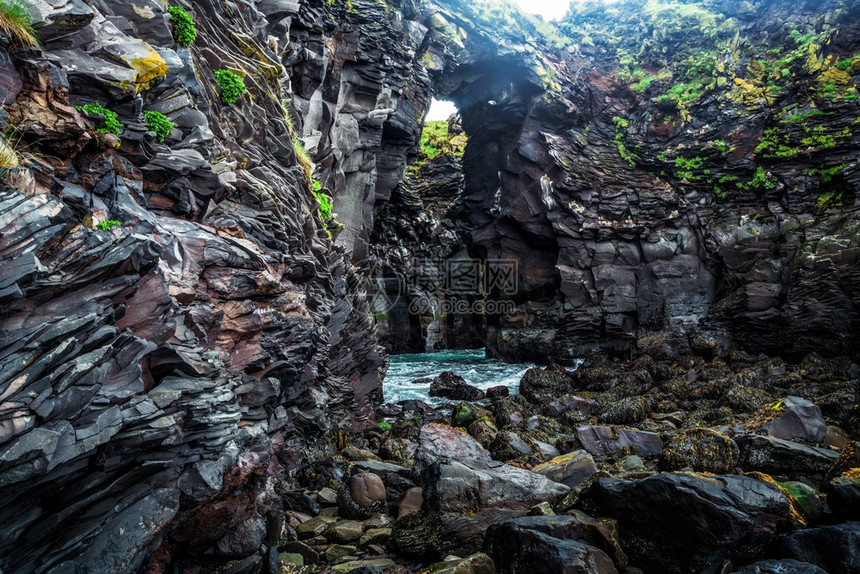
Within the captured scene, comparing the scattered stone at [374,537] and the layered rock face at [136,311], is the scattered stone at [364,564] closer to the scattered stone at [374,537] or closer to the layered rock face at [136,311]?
the scattered stone at [374,537]

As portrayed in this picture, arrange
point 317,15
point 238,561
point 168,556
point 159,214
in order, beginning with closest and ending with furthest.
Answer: point 168,556
point 238,561
point 159,214
point 317,15

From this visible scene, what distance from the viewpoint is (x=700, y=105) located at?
1296 inches

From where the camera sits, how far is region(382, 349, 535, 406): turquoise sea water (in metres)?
27.2

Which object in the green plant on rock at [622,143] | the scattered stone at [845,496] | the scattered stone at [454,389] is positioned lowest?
the scattered stone at [454,389]

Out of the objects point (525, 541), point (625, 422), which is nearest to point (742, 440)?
point (525, 541)

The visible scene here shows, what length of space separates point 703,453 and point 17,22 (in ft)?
39.5

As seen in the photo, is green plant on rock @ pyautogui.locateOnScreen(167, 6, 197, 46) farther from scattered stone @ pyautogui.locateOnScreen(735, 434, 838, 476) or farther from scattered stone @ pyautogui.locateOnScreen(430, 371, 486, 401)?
scattered stone @ pyautogui.locateOnScreen(430, 371, 486, 401)

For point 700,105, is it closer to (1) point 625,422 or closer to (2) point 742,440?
(1) point 625,422

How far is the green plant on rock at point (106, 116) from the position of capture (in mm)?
6008

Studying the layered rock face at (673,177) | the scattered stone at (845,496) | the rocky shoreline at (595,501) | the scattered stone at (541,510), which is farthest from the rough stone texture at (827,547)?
the layered rock face at (673,177)

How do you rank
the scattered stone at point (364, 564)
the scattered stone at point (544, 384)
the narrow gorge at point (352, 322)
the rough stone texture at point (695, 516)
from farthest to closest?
1. the scattered stone at point (544, 384)
2. the scattered stone at point (364, 564)
3. the rough stone texture at point (695, 516)
4. the narrow gorge at point (352, 322)

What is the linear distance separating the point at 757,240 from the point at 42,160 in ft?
119

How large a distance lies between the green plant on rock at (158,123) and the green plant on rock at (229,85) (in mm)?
2982

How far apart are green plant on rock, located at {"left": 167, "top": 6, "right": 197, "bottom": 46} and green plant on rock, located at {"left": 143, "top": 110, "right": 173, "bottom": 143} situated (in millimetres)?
2384
